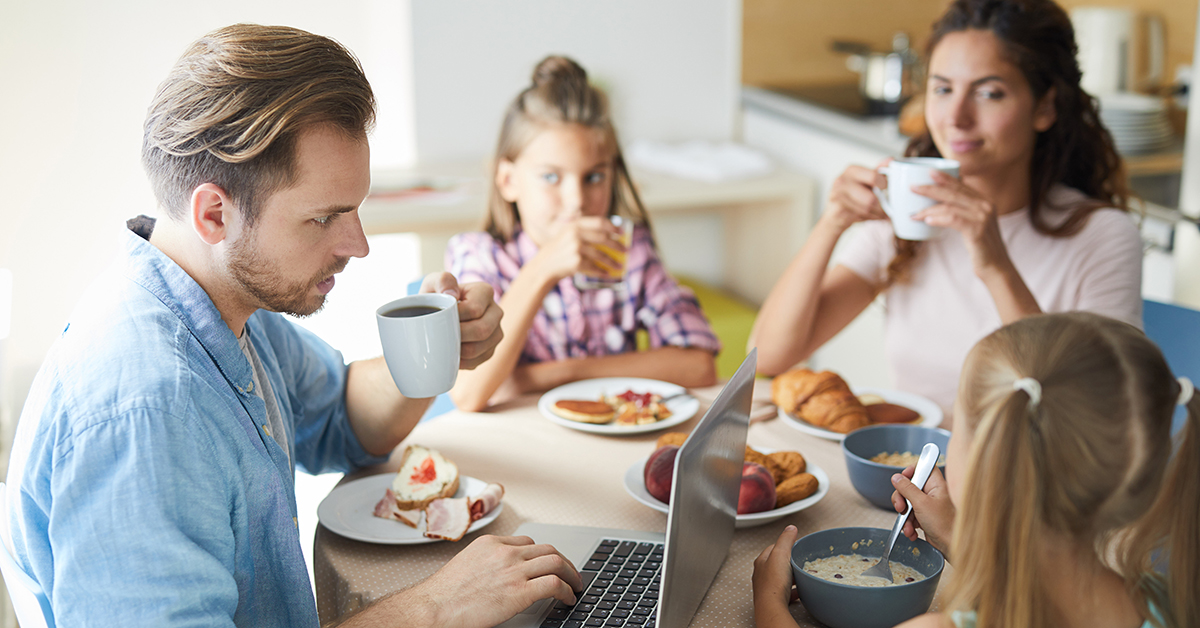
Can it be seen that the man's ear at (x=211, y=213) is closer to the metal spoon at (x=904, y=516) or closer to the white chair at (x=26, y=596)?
the white chair at (x=26, y=596)

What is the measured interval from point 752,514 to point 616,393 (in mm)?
484

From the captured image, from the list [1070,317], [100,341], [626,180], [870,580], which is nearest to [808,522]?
[870,580]

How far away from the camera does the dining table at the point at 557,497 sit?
1.07 m

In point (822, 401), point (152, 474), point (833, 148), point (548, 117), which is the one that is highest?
point (548, 117)

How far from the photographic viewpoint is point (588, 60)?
10.4 ft

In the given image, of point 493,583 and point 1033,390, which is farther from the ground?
point 1033,390

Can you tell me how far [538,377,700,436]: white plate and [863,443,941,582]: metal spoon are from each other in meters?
0.46

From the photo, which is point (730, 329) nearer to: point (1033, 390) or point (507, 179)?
point (507, 179)

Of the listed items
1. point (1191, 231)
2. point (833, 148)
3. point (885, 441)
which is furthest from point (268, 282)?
point (833, 148)

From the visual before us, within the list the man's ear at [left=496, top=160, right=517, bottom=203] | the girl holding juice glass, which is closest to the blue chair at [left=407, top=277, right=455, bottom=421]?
the girl holding juice glass

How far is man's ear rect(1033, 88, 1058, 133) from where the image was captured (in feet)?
5.53

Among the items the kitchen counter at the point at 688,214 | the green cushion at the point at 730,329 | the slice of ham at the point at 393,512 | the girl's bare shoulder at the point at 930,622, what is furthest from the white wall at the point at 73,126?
the girl's bare shoulder at the point at 930,622

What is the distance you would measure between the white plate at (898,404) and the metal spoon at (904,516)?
0.91ft

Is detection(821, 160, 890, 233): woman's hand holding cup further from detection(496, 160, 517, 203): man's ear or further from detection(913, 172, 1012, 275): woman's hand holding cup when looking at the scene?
detection(496, 160, 517, 203): man's ear
